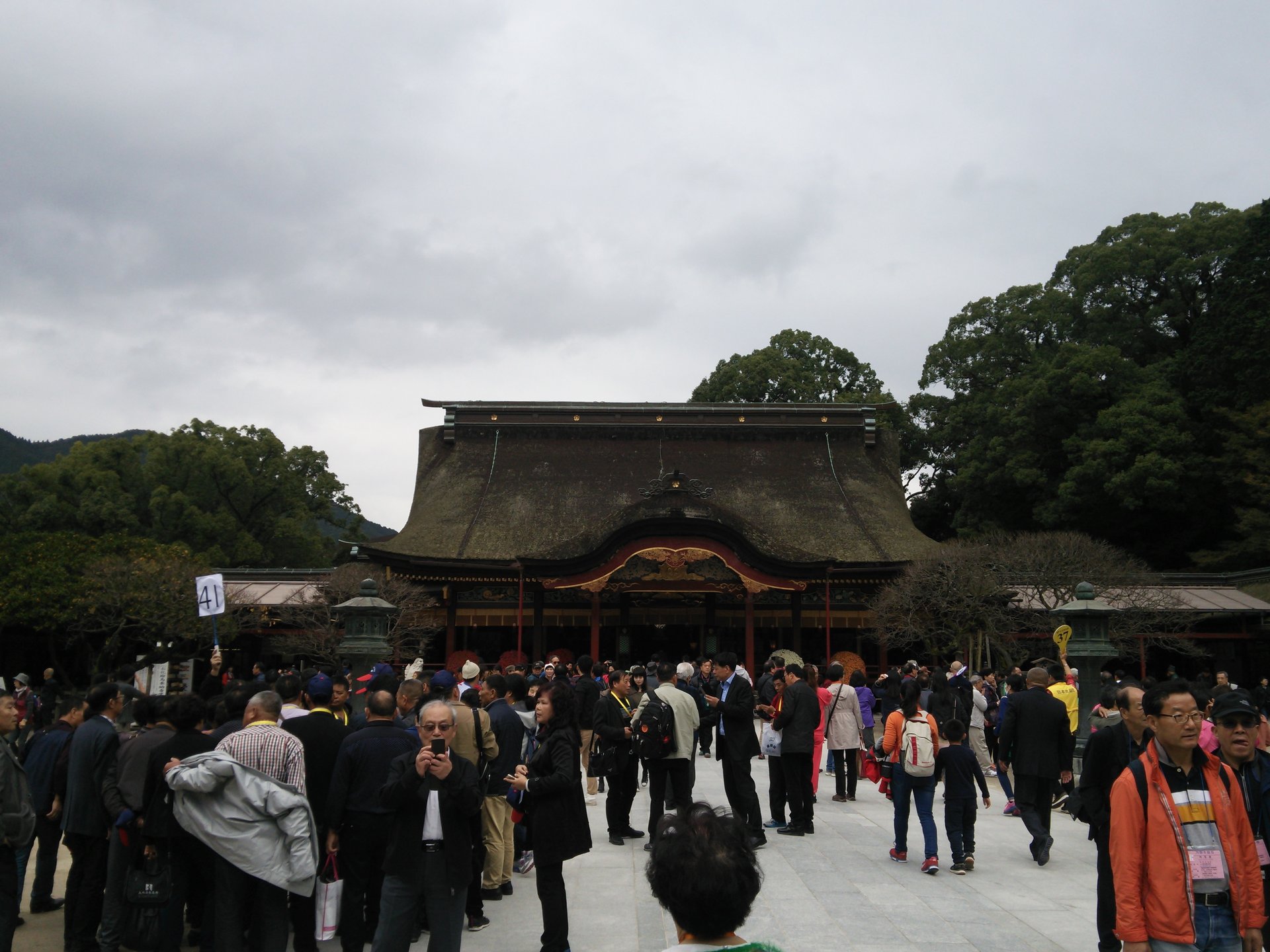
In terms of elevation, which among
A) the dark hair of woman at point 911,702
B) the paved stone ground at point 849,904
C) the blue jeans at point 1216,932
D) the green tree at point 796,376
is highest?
the green tree at point 796,376

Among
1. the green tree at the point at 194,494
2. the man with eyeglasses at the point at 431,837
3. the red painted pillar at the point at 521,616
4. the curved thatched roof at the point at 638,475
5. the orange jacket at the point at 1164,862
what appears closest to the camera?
the orange jacket at the point at 1164,862

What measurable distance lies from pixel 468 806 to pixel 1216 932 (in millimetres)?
3226

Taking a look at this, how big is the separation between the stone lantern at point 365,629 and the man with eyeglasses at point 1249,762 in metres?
8.98

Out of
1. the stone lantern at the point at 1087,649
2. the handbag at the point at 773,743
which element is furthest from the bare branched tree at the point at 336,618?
the stone lantern at the point at 1087,649

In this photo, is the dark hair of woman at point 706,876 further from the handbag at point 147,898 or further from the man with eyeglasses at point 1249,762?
the handbag at point 147,898

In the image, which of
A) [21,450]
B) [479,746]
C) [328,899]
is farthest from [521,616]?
[21,450]

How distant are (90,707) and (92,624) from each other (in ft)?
63.3

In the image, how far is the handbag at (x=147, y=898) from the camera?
16.9ft

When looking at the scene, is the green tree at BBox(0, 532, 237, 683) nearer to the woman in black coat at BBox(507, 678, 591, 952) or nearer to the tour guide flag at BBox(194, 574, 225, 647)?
the tour guide flag at BBox(194, 574, 225, 647)

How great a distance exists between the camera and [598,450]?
32.4m

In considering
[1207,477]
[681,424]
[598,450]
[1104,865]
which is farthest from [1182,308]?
[1104,865]

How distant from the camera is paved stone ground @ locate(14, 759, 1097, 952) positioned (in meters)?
6.01

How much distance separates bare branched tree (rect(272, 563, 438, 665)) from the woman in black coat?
55.8 ft

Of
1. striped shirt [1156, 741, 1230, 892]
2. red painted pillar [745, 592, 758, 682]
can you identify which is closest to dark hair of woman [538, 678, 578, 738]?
striped shirt [1156, 741, 1230, 892]
